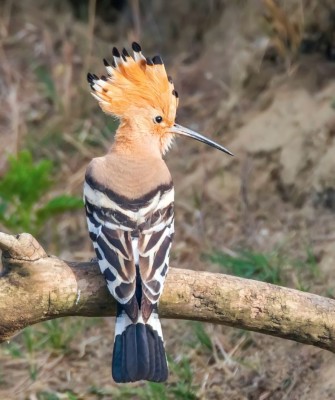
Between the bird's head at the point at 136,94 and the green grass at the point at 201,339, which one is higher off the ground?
the bird's head at the point at 136,94

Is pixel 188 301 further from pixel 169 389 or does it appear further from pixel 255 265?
pixel 255 265

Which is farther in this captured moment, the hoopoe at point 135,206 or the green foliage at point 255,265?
the green foliage at point 255,265

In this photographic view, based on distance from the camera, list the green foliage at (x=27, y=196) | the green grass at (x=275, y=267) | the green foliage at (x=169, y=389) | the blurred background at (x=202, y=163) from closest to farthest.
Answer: the green foliage at (x=169, y=389)
the blurred background at (x=202, y=163)
the green grass at (x=275, y=267)
the green foliage at (x=27, y=196)

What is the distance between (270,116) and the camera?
471 centimetres

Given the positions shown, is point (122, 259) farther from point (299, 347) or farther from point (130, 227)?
point (299, 347)

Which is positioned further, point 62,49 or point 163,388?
point 62,49

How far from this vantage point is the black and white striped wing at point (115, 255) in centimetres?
267

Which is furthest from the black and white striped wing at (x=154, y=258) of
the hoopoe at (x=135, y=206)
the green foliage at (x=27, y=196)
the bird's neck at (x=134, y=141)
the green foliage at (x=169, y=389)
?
the green foliage at (x=27, y=196)

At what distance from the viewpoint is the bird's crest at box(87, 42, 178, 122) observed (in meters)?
3.51

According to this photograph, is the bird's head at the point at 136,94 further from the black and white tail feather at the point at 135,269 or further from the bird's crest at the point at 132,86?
the black and white tail feather at the point at 135,269

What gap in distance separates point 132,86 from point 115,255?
0.91m

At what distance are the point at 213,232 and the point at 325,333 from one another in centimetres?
187

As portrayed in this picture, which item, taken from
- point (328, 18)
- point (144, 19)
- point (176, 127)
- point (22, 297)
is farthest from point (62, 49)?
point (22, 297)

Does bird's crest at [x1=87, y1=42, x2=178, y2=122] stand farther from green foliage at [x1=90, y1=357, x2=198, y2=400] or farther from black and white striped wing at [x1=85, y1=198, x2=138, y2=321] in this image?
green foliage at [x1=90, y1=357, x2=198, y2=400]
